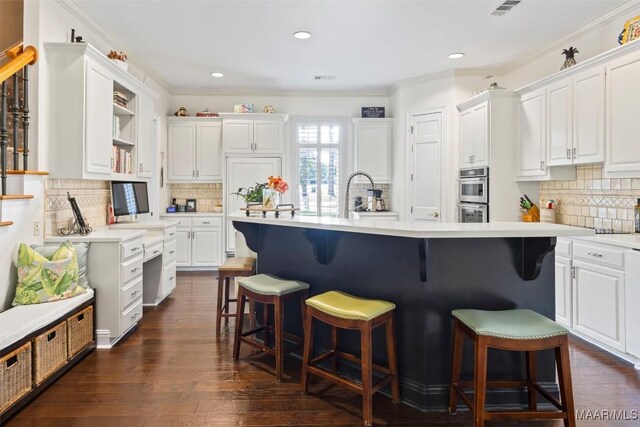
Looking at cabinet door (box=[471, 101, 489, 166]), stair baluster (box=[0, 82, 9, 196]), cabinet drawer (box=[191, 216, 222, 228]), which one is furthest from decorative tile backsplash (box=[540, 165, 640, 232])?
stair baluster (box=[0, 82, 9, 196])

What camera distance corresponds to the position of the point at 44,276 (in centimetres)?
281

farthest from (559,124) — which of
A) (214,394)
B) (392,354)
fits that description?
(214,394)

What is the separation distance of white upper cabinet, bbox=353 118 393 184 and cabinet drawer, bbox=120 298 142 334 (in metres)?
3.96

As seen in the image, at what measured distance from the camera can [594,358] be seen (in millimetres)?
3020

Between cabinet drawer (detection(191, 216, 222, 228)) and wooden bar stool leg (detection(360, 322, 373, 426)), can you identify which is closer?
wooden bar stool leg (detection(360, 322, 373, 426))

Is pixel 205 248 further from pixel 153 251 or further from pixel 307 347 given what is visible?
pixel 307 347

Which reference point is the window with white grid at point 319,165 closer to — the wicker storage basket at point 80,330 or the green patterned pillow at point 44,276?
the wicker storage basket at point 80,330

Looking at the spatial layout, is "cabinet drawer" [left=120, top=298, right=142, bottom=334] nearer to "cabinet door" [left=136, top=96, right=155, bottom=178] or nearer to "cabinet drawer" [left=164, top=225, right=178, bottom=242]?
"cabinet drawer" [left=164, top=225, right=178, bottom=242]

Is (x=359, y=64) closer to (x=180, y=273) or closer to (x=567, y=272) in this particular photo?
(x=567, y=272)

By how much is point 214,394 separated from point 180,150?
4.72 metres

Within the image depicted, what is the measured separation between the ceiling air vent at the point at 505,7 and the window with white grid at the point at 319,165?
128 inches

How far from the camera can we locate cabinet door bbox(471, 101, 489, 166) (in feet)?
15.4

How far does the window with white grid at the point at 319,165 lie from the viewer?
6637 mm

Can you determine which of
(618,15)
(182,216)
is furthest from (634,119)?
(182,216)
